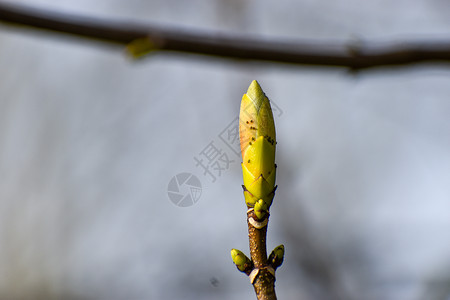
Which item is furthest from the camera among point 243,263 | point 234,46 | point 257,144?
point 234,46

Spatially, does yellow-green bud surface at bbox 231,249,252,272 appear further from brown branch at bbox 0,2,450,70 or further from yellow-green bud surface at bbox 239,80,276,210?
brown branch at bbox 0,2,450,70

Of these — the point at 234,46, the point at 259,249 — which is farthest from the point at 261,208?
the point at 234,46

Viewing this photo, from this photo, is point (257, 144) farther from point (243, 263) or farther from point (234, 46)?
point (234, 46)

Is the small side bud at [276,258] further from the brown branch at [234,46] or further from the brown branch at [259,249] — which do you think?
the brown branch at [234,46]

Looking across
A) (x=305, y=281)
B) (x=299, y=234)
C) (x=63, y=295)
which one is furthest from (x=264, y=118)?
(x=63, y=295)

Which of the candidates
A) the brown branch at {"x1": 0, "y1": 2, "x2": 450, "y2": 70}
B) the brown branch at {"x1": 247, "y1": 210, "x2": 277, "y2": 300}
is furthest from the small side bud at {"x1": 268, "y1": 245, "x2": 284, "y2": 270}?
the brown branch at {"x1": 0, "y1": 2, "x2": 450, "y2": 70}
